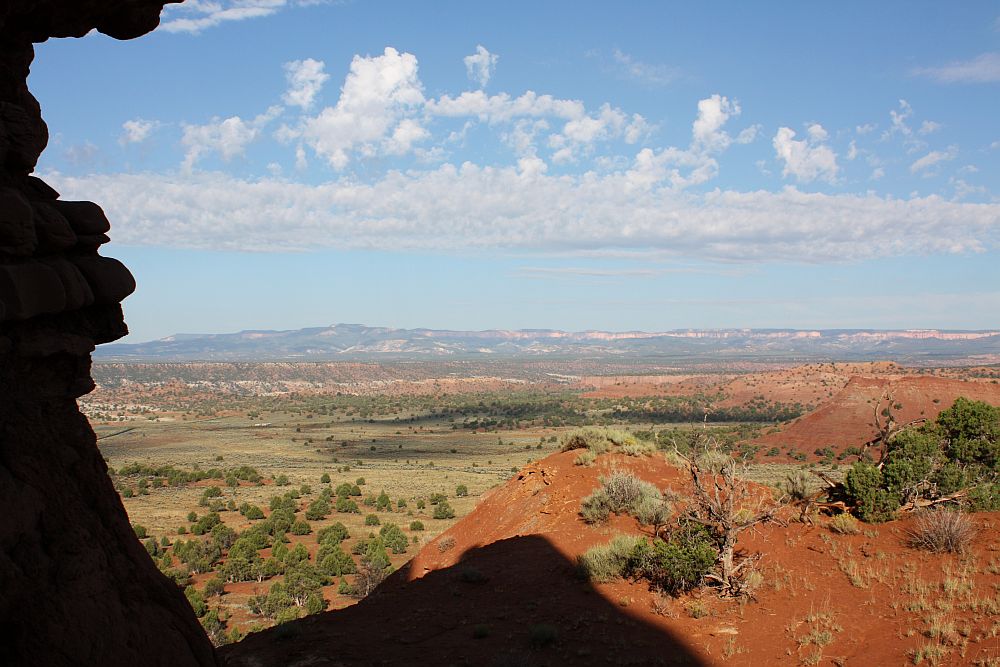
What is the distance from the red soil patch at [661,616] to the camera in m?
8.59

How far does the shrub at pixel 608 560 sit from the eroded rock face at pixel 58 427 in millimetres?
7396

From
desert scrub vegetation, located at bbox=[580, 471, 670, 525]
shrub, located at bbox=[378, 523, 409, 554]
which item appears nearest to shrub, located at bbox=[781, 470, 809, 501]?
desert scrub vegetation, located at bbox=[580, 471, 670, 525]

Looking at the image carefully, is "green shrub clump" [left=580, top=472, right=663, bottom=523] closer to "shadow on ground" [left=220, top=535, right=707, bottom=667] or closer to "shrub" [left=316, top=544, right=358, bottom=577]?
"shadow on ground" [left=220, top=535, right=707, bottom=667]

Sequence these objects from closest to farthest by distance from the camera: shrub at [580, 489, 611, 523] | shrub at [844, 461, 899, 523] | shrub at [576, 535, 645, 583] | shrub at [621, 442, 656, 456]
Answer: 1. shrub at [576, 535, 645, 583]
2. shrub at [844, 461, 899, 523]
3. shrub at [580, 489, 611, 523]
4. shrub at [621, 442, 656, 456]

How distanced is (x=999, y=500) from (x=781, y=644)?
23.3 feet

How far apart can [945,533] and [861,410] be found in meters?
49.4

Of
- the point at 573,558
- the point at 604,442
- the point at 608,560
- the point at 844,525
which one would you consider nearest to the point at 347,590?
the point at 604,442

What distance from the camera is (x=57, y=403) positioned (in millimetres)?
6664

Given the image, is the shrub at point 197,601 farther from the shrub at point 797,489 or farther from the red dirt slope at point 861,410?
the red dirt slope at point 861,410

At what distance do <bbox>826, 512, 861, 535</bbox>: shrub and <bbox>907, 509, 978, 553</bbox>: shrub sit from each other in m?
1.26

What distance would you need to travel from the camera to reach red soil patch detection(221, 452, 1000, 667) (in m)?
8.59

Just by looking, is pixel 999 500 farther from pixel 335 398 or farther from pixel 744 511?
pixel 335 398

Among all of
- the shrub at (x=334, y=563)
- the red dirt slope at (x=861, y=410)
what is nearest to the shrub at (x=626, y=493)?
the shrub at (x=334, y=563)

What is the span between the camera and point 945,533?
1042 cm
